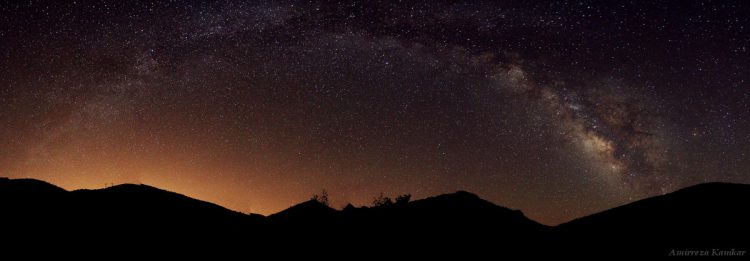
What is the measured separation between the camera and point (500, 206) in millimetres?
18062

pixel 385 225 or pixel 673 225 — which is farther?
pixel 385 225

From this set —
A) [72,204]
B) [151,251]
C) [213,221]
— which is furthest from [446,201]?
[72,204]

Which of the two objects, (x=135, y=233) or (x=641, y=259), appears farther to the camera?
(x=135, y=233)

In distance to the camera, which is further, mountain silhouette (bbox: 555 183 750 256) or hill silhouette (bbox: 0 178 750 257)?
hill silhouette (bbox: 0 178 750 257)

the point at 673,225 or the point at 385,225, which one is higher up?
the point at 673,225

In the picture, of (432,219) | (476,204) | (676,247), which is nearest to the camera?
(676,247)

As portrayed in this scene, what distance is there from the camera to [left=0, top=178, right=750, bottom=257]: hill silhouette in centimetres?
1177

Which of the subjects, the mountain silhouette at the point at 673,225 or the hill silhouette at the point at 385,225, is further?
the hill silhouette at the point at 385,225

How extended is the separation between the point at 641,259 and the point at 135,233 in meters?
16.9

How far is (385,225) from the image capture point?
16.4m

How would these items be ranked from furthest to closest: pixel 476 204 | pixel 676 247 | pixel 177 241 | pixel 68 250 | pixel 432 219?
pixel 476 204 < pixel 432 219 < pixel 177 241 < pixel 68 250 < pixel 676 247

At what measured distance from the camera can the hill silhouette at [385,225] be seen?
1177cm

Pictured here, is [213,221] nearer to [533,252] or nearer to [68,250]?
[68,250]

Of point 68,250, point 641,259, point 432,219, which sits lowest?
point 68,250
